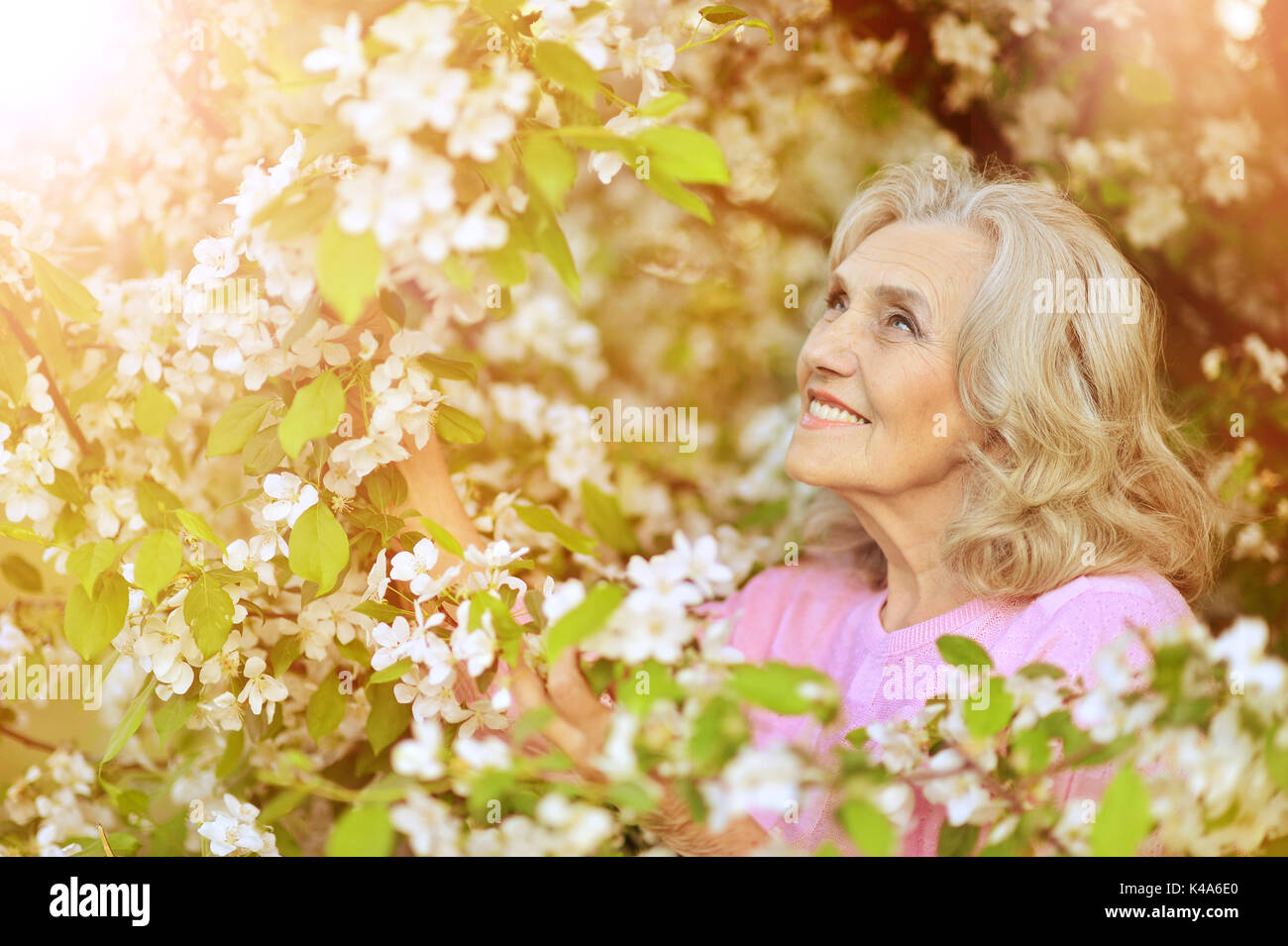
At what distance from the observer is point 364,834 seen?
28.7 inches

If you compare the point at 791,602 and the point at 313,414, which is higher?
the point at 313,414

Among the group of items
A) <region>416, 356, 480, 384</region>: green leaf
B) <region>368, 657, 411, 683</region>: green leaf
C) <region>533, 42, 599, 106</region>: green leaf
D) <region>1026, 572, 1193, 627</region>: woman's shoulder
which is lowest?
<region>368, 657, 411, 683</region>: green leaf

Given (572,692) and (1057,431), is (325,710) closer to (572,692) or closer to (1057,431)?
(572,692)

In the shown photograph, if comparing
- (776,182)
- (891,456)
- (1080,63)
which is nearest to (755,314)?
(776,182)

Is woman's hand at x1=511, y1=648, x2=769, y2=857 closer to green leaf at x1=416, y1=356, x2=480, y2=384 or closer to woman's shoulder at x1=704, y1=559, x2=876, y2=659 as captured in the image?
green leaf at x1=416, y1=356, x2=480, y2=384

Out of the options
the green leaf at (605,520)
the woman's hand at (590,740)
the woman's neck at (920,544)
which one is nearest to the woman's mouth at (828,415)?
the woman's neck at (920,544)

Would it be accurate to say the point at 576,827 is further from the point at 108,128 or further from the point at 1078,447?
the point at 108,128

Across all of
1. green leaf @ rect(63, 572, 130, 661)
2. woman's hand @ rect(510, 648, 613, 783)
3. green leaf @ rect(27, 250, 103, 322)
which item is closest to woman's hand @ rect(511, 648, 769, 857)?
woman's hand @ rect(510, 648, 613, 783)

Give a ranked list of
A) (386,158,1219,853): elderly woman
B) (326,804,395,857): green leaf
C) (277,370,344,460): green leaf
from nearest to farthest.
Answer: (326,804,395,857): green leaf < (277,370,344,460): green leaf < (386,158,1219,853): elderly woman

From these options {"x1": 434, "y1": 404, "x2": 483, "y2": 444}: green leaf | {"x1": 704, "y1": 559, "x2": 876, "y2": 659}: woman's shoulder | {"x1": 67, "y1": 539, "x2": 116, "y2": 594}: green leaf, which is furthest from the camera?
{"x1": 704, "y1": 559, "x2": 876, "y2": 659}: woman's shoulder

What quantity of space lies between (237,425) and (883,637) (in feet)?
3.16

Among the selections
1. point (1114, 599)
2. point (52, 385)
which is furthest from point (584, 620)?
point (52, 385)

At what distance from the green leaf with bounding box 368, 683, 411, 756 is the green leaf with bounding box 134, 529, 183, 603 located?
29 centimetres

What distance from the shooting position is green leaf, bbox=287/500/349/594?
103 centimetres
